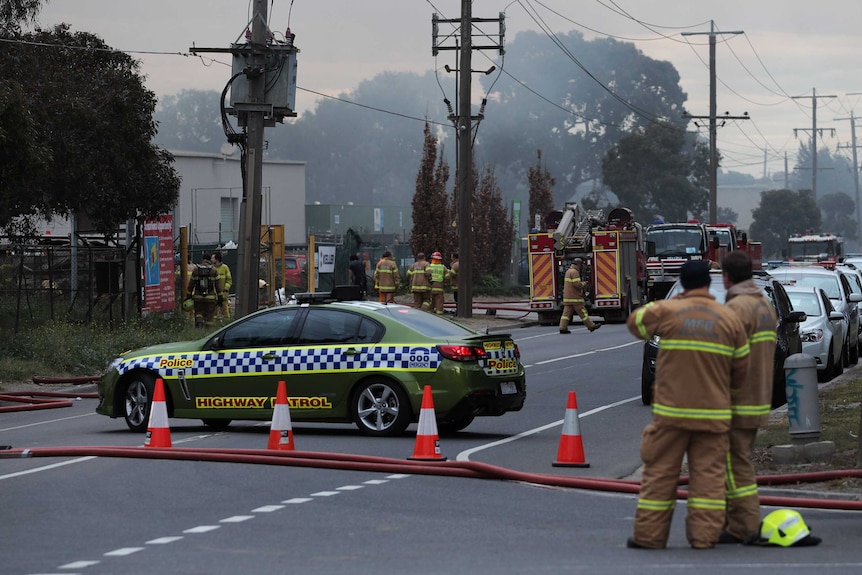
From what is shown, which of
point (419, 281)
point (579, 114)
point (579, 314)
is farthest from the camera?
point (579, 114)

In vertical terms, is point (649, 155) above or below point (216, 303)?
above

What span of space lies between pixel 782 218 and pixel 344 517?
381 feet

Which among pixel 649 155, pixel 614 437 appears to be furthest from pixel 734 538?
pixel 649 155

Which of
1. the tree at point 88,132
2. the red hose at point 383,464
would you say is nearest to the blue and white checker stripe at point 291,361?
the red hose at point 383,464

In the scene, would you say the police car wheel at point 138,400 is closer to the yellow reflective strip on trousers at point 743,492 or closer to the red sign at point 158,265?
the yellow reflective strip on trousers at point 743,492

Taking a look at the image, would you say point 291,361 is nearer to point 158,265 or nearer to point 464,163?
point 158,265

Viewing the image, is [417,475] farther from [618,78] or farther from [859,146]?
[859,146]

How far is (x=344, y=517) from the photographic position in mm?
9898

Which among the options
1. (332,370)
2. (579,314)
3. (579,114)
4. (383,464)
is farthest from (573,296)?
(579,114)

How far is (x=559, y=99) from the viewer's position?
144125 mm

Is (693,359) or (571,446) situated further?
(571,446)

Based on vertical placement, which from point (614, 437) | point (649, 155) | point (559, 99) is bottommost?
point (614, 437)

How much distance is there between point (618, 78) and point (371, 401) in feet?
424

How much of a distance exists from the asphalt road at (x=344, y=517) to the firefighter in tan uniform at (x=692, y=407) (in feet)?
0.77
